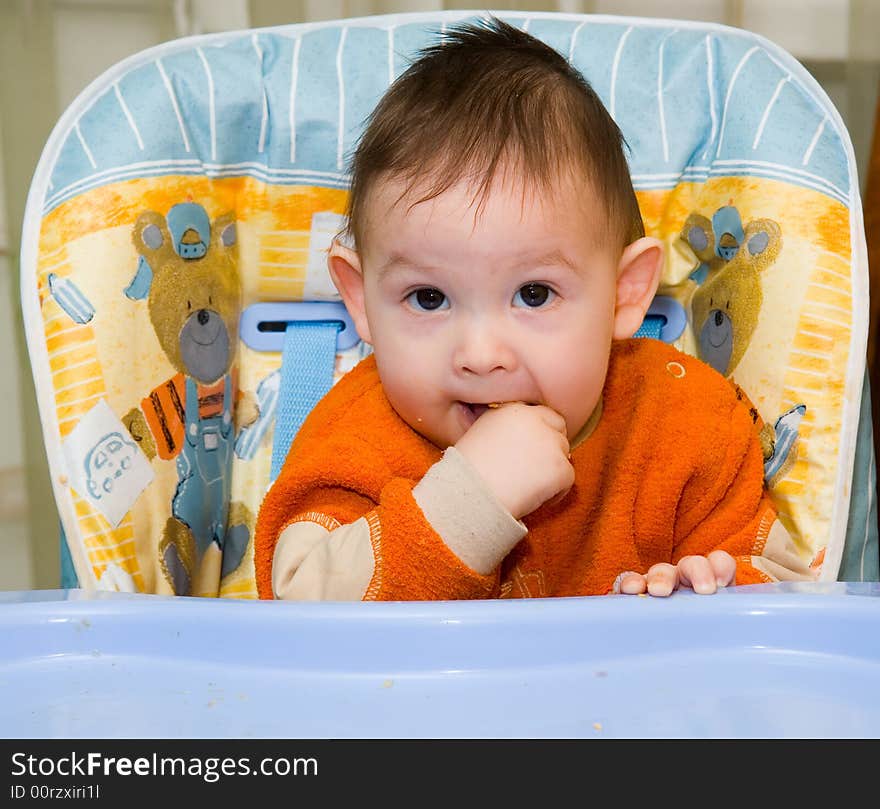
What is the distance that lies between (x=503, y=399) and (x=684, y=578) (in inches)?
7.1

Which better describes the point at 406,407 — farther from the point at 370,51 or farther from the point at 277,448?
the point at 370,51

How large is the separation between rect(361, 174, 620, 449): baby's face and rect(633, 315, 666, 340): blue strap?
0.22m

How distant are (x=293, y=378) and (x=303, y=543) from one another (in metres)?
0.27

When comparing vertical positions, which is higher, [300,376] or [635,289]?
[635,289]

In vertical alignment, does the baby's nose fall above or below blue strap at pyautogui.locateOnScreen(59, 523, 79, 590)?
above

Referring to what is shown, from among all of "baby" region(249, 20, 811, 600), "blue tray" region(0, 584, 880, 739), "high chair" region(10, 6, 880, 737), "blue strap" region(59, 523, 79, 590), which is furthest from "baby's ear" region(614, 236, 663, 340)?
"blue strap" region(59, 523, 79, 590)

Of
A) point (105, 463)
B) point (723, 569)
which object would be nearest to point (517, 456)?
point (723, 569)

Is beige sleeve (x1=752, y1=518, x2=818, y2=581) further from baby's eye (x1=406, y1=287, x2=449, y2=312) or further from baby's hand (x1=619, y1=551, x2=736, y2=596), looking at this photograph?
baby's eye (x1=406, y1=287, x2=449, y2=312)

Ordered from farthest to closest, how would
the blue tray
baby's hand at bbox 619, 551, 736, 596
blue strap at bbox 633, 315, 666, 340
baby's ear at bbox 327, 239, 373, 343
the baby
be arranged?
1. blue strap at bbox 633, 315, 666, 340
2. baby's ear at bbox 327, 239, 373, 343
3. the baby
4. baby's hand at bbox 619, 551, 736, 596
5. the blue tray

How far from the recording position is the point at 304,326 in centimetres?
105

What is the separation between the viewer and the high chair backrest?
0.86 metres

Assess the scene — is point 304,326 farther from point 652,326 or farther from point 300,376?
point 652,326
